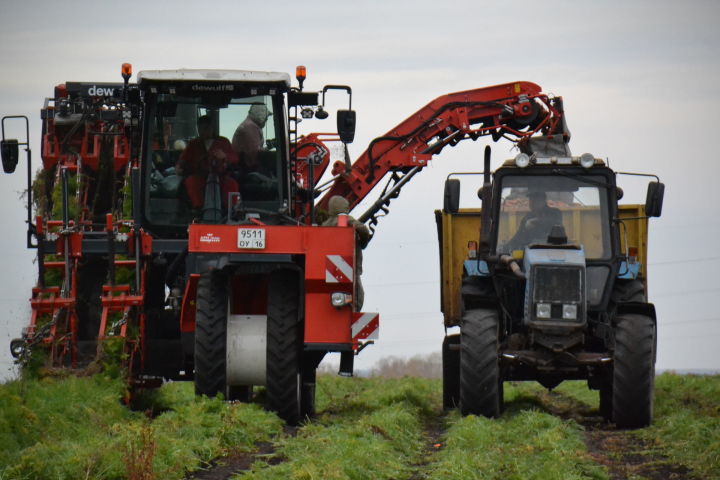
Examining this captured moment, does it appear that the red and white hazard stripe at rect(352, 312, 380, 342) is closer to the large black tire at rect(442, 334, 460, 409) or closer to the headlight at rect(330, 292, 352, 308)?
the headlight at rect(330, 292, 352, 308)

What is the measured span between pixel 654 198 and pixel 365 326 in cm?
320

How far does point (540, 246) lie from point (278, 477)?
5591 millimetres

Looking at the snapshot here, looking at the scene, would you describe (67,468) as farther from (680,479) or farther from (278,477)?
(680,479)

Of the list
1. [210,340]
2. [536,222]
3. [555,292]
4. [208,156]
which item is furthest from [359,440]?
[208,156]

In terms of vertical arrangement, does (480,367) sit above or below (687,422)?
above

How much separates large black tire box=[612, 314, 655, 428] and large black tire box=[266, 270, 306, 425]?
124 inches

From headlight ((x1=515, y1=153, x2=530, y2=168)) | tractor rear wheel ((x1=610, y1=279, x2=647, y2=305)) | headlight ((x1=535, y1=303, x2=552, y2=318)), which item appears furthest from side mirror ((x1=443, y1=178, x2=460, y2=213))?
tractor rear wheel ((x1=610, y1=279, x2=647, y2=305))

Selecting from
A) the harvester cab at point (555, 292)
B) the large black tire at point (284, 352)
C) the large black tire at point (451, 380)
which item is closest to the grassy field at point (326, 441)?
the large black tire at point (284, 352)

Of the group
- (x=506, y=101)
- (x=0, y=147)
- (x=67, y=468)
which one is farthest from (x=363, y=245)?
(x=506, y=101)

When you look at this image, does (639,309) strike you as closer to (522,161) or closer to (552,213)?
(552,213)

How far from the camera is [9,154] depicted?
47.9ft

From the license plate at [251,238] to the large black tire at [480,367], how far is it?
88.3 inches

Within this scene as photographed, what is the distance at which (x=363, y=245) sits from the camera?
13.8 m

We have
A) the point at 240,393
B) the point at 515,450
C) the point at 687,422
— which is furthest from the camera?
the point at 240,393
